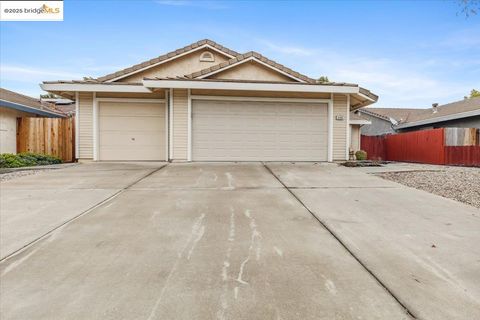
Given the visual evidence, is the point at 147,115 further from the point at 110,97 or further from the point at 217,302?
the point at 217,302

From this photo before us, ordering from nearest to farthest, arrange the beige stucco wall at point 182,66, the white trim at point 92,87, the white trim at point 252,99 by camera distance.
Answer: the white trim at point 92,87
the white trim at point 252,99
the beige stucco wall at point 182,66

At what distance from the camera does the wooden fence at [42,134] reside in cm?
1160

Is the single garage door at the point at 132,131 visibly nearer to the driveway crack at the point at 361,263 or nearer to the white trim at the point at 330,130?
the white trim at the point at 330,130

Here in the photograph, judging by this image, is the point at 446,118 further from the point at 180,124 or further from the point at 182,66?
the point at 180,124

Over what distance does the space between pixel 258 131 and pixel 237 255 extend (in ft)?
27.2

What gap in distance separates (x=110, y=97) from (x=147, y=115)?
1525 mm

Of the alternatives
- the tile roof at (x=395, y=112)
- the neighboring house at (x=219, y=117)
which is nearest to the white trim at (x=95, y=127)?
the neighboring house at (x=219, y=117)

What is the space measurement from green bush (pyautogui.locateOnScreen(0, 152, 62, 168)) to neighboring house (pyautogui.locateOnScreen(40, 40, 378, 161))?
113 cm

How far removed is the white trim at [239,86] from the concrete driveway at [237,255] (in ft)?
17.4

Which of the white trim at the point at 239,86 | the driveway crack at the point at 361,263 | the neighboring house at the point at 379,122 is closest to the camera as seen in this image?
the driveway crack at the point at 361,263

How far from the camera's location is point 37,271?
2.64 meters

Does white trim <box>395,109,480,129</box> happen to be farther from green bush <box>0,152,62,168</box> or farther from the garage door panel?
green bush <box>0,152,62,168</box>

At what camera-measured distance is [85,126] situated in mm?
11188

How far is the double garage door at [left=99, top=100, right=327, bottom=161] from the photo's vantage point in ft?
35.5
